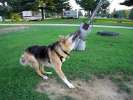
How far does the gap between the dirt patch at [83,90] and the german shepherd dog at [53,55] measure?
0.22 m

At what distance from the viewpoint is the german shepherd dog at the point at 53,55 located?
240 inches

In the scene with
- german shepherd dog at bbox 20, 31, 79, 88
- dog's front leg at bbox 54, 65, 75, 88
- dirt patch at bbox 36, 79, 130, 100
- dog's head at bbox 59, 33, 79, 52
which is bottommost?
dirt patch at bbox 36, 79, 130, 100

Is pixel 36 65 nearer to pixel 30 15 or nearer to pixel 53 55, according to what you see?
pixel 53 55

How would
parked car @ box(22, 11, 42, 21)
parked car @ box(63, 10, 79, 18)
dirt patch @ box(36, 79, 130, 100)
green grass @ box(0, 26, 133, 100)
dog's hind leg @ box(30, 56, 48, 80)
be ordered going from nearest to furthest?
dirt patch @ box(36, 79, 130, 100) → green grass @ box(0, 26, 133, 100) → dog's hind leg @ box(30, 56, 48, 80) → parked car @ box(22, 11, 42, 21) → parked car @ box(63, 10, 79, 18)

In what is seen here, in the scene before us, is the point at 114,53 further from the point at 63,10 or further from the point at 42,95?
the point at 63,10

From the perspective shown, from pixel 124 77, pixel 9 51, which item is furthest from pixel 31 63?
pixel 9 51

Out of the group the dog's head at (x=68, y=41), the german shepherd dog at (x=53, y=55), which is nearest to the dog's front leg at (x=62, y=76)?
the german shepherd dog at (x=53, y=55)

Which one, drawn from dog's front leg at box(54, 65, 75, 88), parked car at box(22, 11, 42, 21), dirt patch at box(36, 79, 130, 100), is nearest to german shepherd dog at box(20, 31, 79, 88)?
dog's front leg at box(54, 65, 75, 88)

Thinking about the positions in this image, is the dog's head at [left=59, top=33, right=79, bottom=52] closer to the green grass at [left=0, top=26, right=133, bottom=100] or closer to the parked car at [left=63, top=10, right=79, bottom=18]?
the green grass at [left=0, top=26, right=133, bottom=100]

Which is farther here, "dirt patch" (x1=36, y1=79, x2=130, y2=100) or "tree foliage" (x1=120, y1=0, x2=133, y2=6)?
"tree foliage" (x1=120, y1=0, x2=133, y2=6)

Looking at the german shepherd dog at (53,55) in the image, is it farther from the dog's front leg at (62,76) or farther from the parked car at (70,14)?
the parked car at (70,14)

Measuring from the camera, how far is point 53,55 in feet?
20.7

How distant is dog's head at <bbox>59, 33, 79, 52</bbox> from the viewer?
600 centimetres

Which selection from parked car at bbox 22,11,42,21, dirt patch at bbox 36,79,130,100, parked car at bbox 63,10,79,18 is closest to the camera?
dirt patch at bbox 36,79,130,100
